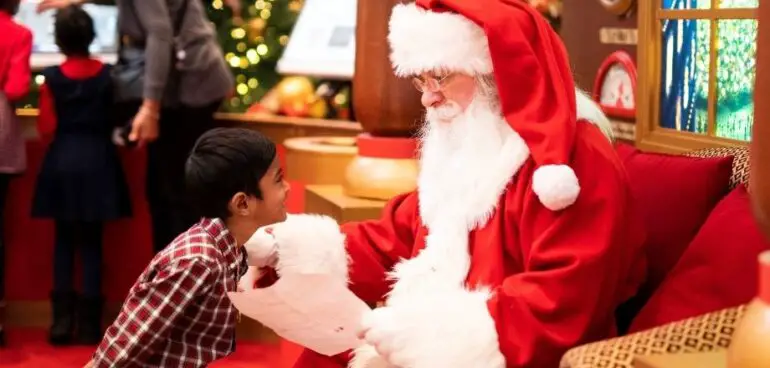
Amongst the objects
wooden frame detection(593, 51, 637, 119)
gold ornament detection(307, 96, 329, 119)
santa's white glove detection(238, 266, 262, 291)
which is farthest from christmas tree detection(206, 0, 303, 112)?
santa's white glove detection(238, 266, 262, 291)

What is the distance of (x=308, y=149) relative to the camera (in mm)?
3621

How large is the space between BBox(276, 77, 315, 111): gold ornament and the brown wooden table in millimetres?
3324

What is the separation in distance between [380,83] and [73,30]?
162 centimetres

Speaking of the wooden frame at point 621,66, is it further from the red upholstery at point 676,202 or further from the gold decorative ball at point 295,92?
the gold decorative ball at point 295,92

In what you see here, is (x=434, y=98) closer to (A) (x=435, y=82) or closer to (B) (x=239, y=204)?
(A) (x=435, y=82)

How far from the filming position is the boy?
206 centimetres

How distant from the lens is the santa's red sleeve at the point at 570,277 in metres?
1.93

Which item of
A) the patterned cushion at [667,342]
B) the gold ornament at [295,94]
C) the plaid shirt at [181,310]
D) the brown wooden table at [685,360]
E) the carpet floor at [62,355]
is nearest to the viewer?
the brown wooden table at [685,360]

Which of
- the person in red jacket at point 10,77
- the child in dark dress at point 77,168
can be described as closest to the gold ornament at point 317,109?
the child in dark dress at point 77,168

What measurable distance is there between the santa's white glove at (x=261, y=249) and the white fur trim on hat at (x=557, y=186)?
2.09 feet

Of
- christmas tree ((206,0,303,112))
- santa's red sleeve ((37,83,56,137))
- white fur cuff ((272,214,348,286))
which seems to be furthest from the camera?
christmas tree ((206,0,303,112))

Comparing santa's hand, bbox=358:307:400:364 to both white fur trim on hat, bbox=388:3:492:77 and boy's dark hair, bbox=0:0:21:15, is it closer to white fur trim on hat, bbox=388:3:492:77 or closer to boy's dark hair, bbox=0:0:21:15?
white fur trim on hat, bbox=388:3:492:77

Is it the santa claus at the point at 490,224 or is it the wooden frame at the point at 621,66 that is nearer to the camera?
the santa claus at the point at 490,224

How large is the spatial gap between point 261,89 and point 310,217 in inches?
107
